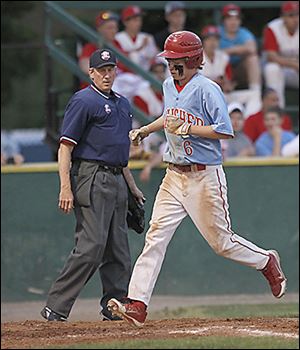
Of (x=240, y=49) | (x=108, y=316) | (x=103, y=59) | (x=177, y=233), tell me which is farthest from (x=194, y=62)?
(x=240, y=49)

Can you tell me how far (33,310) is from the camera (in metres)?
12.6

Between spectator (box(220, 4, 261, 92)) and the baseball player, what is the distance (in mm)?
6197

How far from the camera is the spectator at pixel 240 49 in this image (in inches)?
569

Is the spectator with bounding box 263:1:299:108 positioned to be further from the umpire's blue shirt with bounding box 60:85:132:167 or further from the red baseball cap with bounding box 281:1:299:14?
the umpire's blue shirt with bounding box 60:85:132:167

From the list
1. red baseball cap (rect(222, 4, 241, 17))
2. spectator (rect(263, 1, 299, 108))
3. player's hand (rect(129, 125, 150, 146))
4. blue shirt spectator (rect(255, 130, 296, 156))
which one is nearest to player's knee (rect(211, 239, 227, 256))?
player's hand (rect(129, 125, 150, 146))

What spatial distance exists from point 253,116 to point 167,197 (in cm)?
546

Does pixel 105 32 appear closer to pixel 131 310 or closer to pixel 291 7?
pixel 291 7

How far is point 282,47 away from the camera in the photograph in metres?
14.5

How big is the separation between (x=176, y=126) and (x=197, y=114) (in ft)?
0.72

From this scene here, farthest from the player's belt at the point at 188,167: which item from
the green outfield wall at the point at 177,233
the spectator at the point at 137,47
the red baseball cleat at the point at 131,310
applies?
the spectator at the point at 137,47

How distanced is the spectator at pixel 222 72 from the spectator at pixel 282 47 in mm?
341

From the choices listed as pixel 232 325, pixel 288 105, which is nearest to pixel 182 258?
pixel 288 105

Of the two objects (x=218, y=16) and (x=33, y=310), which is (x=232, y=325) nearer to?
(x=33, y=310)

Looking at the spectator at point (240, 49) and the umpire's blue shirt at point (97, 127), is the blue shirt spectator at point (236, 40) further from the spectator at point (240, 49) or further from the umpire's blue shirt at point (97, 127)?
the umpire's blue shirt at point (97, 127)
